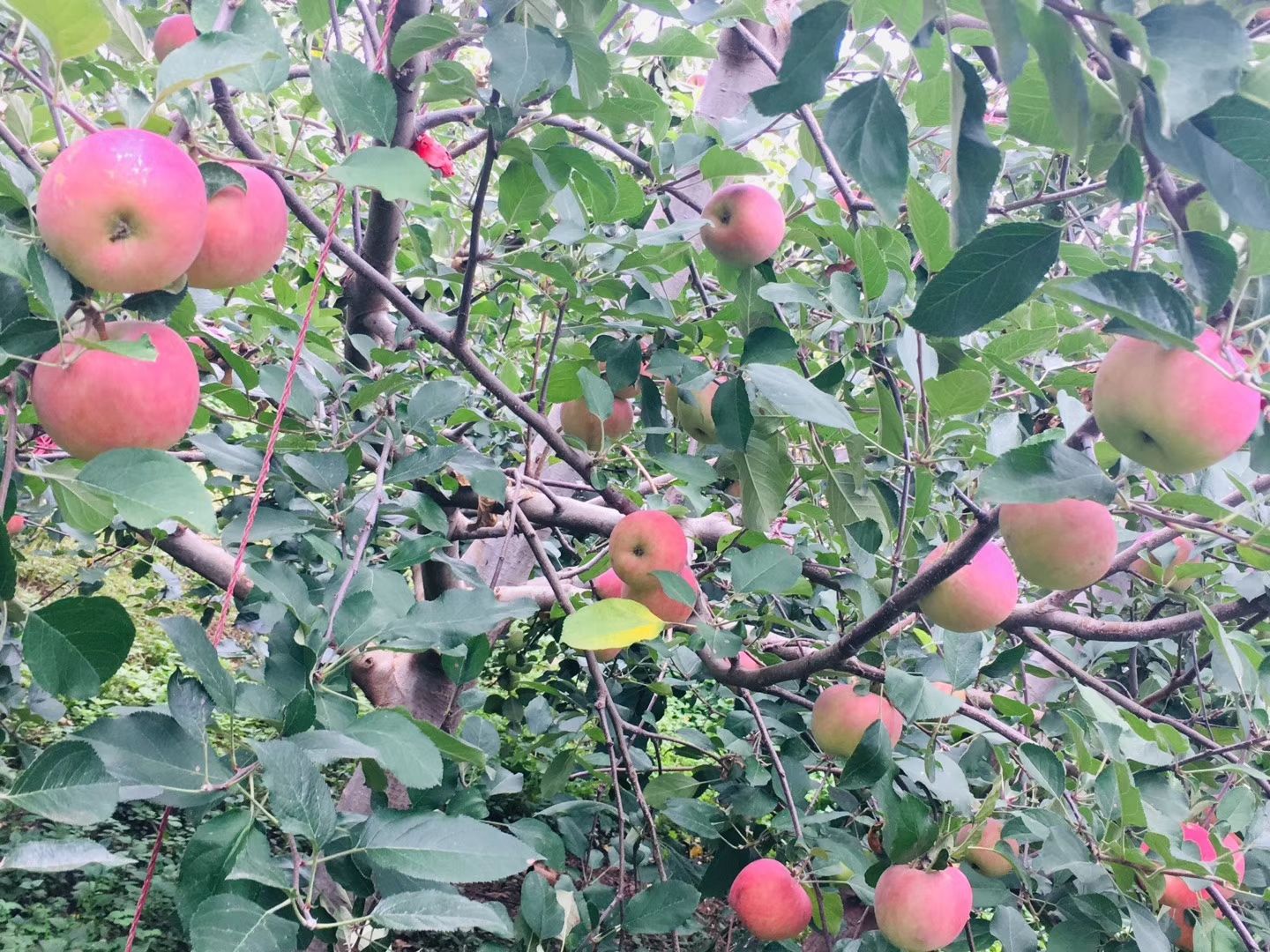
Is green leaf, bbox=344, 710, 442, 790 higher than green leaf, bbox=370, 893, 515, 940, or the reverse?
green leaf, bbox=344, 710, 442, 790

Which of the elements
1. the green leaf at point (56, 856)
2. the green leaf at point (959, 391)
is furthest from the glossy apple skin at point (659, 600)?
the green leaf at point (56, 856)

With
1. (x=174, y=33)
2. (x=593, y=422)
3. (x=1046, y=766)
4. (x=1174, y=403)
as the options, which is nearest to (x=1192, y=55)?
(x=1174, y=403)

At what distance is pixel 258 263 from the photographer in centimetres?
86

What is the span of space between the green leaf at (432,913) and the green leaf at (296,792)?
8 centimetres

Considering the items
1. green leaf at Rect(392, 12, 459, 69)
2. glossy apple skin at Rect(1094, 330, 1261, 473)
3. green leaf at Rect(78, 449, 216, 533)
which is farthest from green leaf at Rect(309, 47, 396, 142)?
glossy apple skin at Rect(1094, 330, 1261, 473)

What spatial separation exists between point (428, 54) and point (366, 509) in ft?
2.93

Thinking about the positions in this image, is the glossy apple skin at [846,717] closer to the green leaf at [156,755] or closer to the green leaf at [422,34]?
the green leaf at [156,755]

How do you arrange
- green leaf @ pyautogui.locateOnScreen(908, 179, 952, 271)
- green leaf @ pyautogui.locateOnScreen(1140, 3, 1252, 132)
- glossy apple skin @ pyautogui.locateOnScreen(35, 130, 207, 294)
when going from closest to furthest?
green leaf @ pyautogui.locateOnScreen(1140, 3, 1252, 132)
glossy apple skin @ pyautogui.locateOnScreen(35, 130, 207, 294)
green leaf @ pyautogui.locateOnScreen(908, 179, 952, 271)

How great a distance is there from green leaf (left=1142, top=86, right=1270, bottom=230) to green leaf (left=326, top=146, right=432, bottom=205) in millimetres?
504

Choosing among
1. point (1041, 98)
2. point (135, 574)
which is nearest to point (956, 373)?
point (1041, 98)

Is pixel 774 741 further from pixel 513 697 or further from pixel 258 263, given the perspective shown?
pixel 258 263

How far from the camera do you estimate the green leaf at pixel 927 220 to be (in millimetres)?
1010

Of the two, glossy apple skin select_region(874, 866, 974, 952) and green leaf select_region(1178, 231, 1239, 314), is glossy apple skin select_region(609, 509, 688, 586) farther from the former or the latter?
green leaf select_region(1178, 231, 1239, 314)

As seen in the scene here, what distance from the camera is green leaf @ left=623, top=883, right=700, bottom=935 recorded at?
1.35 meters
